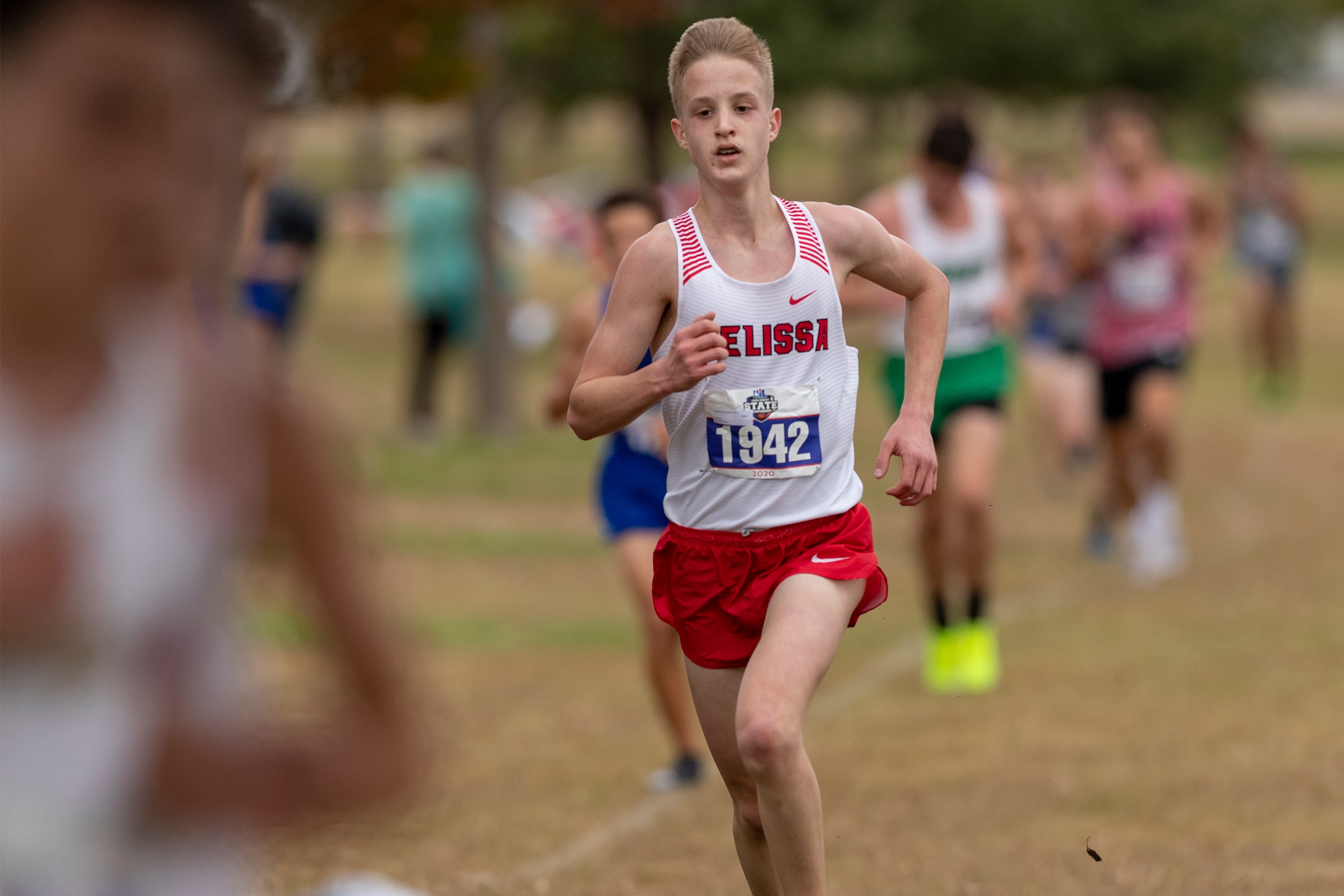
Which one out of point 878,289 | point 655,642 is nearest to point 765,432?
point 655,642

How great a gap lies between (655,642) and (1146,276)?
530 cm

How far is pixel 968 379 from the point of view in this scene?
8266mm

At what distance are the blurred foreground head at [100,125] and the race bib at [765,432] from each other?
2.38 metres

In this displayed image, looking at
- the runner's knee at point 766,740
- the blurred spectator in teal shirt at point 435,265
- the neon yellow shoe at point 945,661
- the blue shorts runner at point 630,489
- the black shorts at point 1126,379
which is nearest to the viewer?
the runner's knee at point 766,740

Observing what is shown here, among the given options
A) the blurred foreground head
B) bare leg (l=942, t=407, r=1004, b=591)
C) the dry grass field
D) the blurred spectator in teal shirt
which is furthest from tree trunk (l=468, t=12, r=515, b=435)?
the blurred foreground head

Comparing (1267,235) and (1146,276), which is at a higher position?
(1146,276)

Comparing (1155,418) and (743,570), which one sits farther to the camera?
(1155,418)

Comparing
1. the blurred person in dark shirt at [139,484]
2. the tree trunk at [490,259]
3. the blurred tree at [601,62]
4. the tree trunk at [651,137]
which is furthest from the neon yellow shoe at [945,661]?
the tree trunk at [651,137]

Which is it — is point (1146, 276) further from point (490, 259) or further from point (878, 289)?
point (490, 259)

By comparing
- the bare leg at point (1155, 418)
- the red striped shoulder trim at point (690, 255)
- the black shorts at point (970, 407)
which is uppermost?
the red striped shoulder trim at point (690, 255)

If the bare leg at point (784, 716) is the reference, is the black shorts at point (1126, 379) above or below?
below

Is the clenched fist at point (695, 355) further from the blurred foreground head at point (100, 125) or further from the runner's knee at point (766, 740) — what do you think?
the blurred foreground head at point (100, 125)

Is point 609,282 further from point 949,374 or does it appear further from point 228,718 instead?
point 228,718

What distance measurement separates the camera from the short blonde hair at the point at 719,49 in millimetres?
3840
